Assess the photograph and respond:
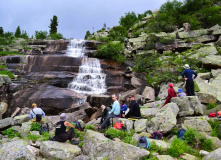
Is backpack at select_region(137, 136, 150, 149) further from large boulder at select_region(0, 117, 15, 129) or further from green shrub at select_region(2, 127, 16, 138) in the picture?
large boulder at select_region(0, 117, 15, 129)

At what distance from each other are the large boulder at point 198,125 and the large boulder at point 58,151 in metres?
5.10

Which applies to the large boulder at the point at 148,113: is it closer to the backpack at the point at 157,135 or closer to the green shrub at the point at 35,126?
the backpack at the point at 157,135

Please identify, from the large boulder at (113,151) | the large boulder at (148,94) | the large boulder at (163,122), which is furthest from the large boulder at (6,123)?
the large boulder at (148,94)

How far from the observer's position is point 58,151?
20.7ft

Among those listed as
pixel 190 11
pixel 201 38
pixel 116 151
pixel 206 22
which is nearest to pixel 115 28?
pixel 190 11

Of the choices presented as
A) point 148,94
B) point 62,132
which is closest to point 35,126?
point 62,132

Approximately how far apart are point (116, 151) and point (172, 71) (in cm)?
1632

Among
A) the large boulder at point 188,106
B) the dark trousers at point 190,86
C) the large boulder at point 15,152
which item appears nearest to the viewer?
the large boulder at point 15,152

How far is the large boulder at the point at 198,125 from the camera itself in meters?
8.29

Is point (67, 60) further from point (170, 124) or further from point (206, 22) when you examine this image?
point (206, 22)

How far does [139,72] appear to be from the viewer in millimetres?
23453

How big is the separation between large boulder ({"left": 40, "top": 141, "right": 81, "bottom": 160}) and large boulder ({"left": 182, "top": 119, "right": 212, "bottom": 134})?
16.7 feet

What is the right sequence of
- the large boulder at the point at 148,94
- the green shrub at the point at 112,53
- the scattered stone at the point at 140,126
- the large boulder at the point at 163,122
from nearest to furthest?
1. the large boulder at the point at 163,122
2. the scattered stone at the point at 140,126
3. the large boulder at the point at 148,94
4. the green shrub at the point at 112,53

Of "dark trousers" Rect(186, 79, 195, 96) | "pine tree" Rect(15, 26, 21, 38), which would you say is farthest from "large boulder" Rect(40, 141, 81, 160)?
"pine tree" Rect(15, 26, 21, 38)
